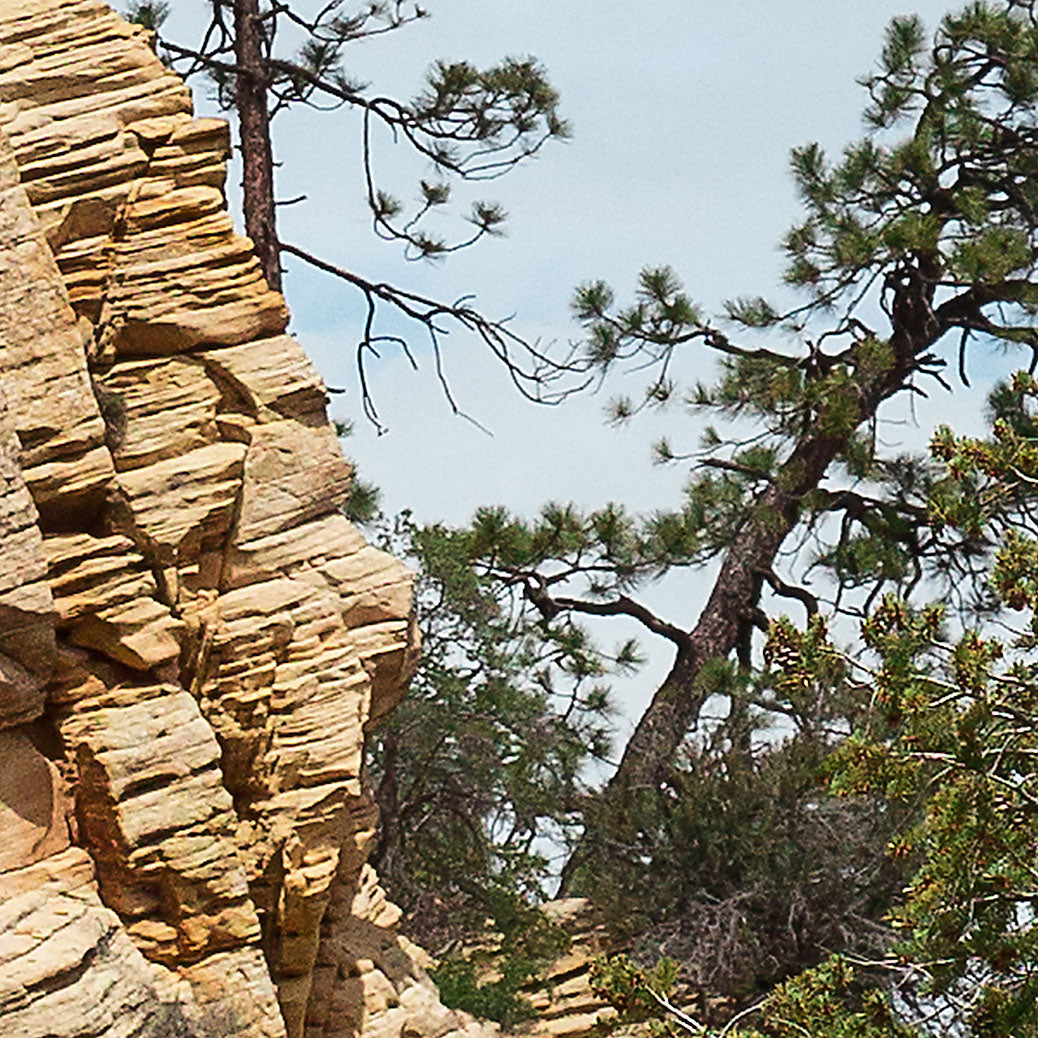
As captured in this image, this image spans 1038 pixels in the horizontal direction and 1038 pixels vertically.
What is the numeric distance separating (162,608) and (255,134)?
6055mm

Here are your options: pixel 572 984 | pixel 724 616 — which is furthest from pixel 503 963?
pixel 724 616

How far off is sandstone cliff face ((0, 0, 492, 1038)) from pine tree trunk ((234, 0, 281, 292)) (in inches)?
168

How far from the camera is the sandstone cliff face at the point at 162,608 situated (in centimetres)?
595

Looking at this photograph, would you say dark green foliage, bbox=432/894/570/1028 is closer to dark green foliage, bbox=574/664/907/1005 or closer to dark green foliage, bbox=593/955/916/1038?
dark green foliage, bbox=574/664/907/1005

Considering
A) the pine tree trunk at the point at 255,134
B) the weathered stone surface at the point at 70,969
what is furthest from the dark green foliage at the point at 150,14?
the weathered stone surface at the point at 70,969

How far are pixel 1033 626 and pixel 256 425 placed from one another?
299cm

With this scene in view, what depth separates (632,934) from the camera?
40.6 feet

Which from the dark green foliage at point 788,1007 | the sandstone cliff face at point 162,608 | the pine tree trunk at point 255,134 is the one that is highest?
the pine tree trunk at point 255,134

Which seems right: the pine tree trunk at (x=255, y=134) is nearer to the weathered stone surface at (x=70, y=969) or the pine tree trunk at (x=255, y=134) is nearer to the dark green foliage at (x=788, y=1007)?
the dark green foliage at (x=788, y=1007)

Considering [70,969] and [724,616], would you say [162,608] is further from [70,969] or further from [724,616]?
[724,616]

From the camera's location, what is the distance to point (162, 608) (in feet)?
21.2

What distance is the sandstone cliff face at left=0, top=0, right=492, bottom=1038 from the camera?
595 centimetres

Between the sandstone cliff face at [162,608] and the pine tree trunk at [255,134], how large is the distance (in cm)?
426

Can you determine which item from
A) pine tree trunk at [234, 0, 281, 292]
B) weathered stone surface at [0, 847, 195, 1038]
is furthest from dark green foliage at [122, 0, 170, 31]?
weathered stone surface at [0, 847, 195, 1038]
